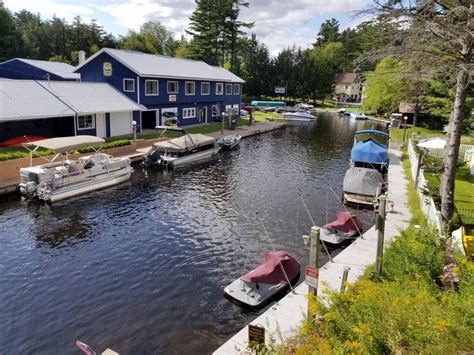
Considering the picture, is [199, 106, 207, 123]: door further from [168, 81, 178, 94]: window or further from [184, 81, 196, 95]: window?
[168, 81, 178, 94]: window

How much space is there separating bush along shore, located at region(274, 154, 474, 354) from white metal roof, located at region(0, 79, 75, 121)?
28003mm

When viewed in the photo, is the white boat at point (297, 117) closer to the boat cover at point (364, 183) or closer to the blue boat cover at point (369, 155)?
the blue boat cover at point (369, 155)

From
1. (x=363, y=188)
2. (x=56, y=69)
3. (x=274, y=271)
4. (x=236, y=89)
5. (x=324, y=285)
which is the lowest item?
(x=274, y=271)

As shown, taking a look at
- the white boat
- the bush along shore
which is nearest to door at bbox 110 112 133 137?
the bush along shore

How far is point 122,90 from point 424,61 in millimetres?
33303

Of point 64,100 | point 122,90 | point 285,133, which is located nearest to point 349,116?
point 285,133

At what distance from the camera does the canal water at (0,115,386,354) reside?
444 inches

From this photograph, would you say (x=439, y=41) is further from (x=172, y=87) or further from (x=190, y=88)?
(x=190, y=88)

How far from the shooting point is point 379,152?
95.0 feet

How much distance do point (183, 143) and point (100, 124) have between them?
30.5 ft

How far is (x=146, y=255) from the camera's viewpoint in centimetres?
1598

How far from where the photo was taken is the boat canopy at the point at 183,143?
31562mm

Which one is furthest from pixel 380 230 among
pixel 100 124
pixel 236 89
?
pixel 236 89

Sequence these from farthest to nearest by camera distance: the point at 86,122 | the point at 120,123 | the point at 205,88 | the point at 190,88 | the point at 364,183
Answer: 1. the point at 205,88
2. the point at 190,88
3. the point at 120,123
4. the point at 86,122
5. the point at 364,183
